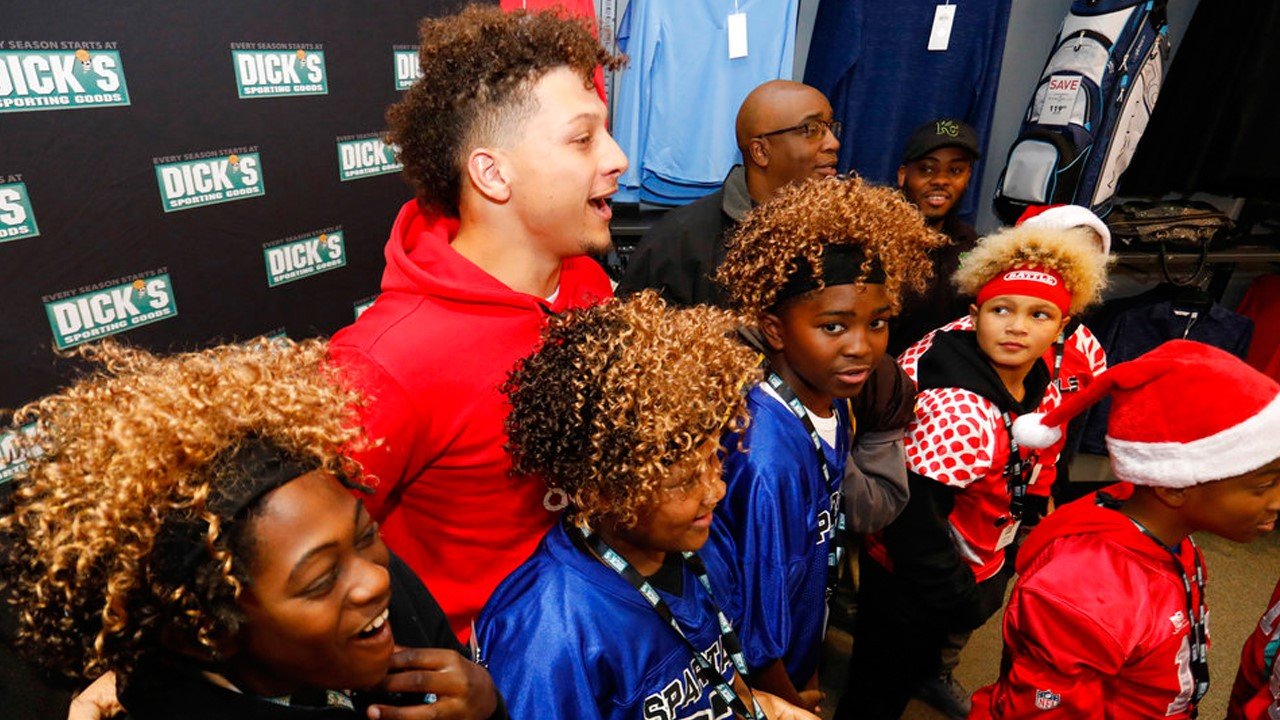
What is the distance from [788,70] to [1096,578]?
269 cm

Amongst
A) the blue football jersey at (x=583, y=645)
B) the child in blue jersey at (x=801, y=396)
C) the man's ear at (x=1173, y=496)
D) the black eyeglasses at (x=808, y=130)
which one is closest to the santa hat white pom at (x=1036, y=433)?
the man's ear at (x=1173, y=496)

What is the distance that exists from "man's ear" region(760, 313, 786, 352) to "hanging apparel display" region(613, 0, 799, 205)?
200cm

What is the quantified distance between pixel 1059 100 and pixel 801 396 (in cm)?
249

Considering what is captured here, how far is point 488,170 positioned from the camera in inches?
52.7

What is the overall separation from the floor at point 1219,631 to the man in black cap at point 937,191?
4.06 ft

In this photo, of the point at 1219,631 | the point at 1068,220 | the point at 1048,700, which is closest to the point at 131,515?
the point at 1048,700

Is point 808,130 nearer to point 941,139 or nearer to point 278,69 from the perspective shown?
point 941,139

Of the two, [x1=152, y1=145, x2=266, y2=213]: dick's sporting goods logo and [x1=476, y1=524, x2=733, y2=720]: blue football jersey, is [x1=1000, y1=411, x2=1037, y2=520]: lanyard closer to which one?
[x1=476, y1=524, x2=733, y2=720]: blue football jersey

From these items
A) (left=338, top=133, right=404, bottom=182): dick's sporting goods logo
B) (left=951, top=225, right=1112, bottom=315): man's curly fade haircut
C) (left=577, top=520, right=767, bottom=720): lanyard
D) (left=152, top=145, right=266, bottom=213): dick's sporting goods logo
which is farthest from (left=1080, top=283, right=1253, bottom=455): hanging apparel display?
(left=152, top=145, right=266, bottom=213): dick's sporting goods logo

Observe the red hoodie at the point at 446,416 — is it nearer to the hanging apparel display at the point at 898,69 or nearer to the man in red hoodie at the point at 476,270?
the man in red hoodie at the point at 476,270

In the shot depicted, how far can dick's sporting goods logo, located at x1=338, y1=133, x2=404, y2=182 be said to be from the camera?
Result: 2.71 m

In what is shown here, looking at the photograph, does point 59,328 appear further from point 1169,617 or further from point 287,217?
point 1169,617

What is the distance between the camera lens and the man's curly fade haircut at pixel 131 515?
2.33ft

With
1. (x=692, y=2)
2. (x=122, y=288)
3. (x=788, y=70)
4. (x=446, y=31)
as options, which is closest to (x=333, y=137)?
(x=122, y=288)
